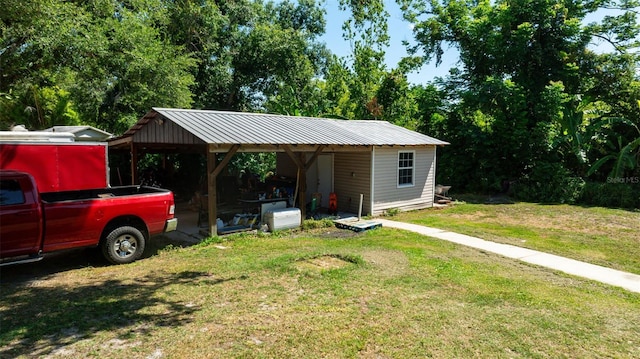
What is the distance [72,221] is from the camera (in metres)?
6.71

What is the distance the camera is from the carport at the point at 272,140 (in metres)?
9.48

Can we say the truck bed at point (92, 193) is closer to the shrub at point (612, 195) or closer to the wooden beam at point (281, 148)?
the wooden beam at point (281, 148)

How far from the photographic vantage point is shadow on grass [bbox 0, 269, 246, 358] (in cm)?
438

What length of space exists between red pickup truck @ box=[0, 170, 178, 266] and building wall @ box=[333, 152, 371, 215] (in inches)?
269

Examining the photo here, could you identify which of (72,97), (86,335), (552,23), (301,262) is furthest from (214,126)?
A: (552,23)

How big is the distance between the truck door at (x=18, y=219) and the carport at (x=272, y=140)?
3403 mm

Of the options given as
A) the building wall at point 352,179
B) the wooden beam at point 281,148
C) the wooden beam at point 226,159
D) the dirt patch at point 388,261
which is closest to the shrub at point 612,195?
the building wall at point 352,179

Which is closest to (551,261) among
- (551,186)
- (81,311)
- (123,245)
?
(81,311)

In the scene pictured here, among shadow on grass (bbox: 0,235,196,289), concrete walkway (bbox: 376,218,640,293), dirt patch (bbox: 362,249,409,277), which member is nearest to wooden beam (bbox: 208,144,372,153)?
shadow on grass (bbox: 0,235,196,289)

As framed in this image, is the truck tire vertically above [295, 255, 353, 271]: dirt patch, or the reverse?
the truck tire

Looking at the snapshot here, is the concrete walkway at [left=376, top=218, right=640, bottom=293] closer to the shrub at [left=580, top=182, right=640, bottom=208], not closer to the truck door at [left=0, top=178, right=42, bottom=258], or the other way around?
the truck door at [left=0, top=178, right=42, bottom=258]

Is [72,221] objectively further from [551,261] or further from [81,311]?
[551,261]

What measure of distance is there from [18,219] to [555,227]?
13.0 metres

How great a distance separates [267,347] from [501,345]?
2620 millimetres
